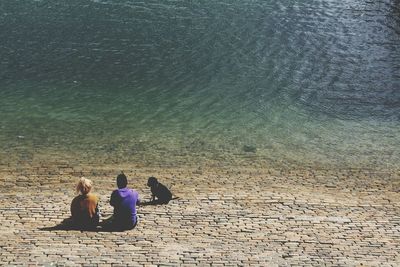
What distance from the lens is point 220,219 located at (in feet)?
51.0

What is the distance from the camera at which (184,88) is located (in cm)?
2842

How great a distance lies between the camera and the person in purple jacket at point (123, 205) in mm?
13961

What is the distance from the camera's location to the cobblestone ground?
42.8 ft

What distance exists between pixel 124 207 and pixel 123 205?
62 mm

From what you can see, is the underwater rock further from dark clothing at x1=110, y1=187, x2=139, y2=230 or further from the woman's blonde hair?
the woman's blonde hair

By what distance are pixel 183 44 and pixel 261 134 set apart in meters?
11.6

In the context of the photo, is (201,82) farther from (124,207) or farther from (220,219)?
(124,207)

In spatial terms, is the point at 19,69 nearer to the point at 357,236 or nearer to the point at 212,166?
the point at 212,166

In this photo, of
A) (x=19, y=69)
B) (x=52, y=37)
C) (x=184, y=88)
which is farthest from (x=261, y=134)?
(x=52, y=37)

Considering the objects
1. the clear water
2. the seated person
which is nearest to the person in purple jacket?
the seated person

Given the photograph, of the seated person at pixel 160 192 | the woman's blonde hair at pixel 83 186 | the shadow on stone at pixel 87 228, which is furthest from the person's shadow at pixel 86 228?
the seated person at pixel 160 192

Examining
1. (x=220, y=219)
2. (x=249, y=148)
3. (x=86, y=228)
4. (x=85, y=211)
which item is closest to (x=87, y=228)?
(x=86, y=228)

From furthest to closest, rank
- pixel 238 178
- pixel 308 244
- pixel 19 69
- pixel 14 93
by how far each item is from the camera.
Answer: pixel 19 69
pixel 14 93
pixel 238 178
pixel 308 244

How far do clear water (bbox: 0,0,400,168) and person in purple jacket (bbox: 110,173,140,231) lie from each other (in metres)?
6.99
